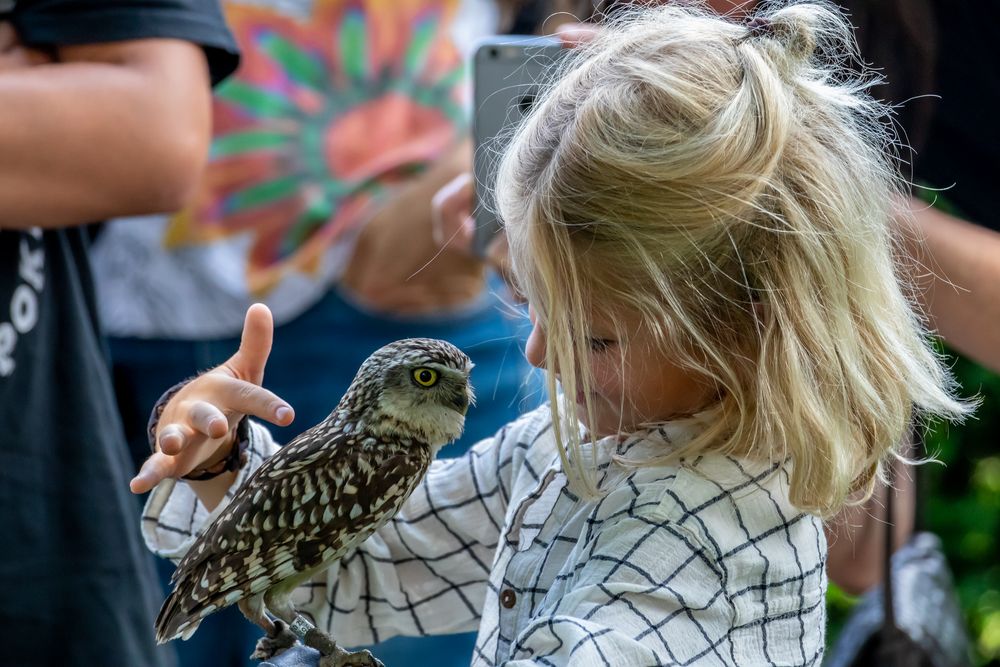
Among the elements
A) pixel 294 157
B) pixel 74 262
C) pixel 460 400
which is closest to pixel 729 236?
pixel 460 400

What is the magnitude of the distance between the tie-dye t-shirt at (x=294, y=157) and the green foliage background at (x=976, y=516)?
1.51m

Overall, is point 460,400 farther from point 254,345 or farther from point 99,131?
point 99,131

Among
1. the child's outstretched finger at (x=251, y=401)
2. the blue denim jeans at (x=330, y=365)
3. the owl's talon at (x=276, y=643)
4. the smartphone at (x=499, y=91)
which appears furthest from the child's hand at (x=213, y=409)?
the blue denim jeans at (x=330, y=365)

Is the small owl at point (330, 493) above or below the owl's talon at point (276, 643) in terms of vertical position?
above

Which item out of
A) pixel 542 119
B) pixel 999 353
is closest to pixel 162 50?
pixel 542 119

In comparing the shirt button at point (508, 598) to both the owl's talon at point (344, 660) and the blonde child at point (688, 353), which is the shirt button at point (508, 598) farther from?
the owl's talon at point (344, 660)

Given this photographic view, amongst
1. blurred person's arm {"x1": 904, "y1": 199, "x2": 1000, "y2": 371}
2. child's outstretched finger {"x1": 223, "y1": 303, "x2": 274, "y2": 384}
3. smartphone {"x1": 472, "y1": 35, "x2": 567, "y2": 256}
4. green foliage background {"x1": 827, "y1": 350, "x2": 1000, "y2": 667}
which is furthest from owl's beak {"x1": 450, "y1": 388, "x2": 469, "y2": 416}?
green foliage background {"x1": 827, "y1": 350, "x2": 1000, "y2": 667}

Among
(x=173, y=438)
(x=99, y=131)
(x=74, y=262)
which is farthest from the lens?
(x=74, y=262)

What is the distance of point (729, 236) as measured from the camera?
609 millimetres

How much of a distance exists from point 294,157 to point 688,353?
2.41ft

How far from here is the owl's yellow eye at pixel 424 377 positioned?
1.79ft

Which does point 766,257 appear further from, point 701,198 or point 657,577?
point 657,577

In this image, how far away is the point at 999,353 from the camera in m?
0.99

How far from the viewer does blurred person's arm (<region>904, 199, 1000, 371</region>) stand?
0.96 meters
